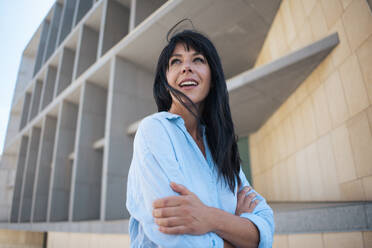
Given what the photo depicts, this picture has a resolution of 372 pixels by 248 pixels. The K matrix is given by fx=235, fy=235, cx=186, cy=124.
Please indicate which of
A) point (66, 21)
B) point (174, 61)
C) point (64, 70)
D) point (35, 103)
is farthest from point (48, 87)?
point (174, 61)

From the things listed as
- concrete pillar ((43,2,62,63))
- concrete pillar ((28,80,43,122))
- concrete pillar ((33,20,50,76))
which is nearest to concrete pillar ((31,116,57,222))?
concrete pillar ((28,80,43,122))

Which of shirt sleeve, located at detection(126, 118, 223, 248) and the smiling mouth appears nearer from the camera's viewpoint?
shirt sleeve, located at detection(126, 118, 223, 248)

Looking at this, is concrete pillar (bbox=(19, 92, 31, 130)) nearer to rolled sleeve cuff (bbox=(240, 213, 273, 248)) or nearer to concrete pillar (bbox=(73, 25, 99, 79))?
concrete pillar (bbox=(73, 25, 99, 79))

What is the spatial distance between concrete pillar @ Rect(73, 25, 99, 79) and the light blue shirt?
598 inches

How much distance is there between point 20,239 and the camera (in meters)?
18.1

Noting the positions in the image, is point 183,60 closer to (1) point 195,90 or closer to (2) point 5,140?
(1) point 195,90

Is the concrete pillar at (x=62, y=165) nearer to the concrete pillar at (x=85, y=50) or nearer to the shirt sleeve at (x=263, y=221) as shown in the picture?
the concrete pillar at (x=85, y=50)

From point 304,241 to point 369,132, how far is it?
2.14 meters

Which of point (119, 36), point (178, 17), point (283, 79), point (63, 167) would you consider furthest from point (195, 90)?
point (63, 167)

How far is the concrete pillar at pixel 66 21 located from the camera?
18922 millimetres

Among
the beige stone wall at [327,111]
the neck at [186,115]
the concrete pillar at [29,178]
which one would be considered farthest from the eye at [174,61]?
the concrete pillar at [29,178]

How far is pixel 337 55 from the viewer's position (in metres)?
4.78

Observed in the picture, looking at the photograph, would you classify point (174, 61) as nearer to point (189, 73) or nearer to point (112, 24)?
point (189, 73)

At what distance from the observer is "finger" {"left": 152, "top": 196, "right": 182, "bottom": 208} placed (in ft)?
3.44
